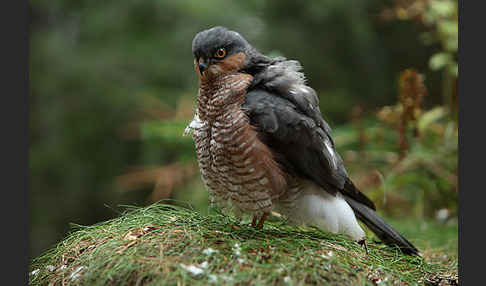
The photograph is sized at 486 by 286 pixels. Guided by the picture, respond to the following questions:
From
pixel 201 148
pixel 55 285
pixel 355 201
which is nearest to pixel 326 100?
pixel 355 201

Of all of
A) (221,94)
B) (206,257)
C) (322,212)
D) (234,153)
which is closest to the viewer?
(206,257)

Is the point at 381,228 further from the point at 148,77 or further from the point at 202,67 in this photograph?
the point at 148,77

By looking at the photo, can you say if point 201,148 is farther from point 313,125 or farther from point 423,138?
point 423,138

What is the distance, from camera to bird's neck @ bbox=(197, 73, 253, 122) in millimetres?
2715

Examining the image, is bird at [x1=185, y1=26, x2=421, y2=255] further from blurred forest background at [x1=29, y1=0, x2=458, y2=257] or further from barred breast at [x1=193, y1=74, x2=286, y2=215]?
blurred forest background at [x1=29, y1=0, x2=458, y2=257]

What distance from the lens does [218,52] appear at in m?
2.79

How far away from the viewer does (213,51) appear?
2.77 meters

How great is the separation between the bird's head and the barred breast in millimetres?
64

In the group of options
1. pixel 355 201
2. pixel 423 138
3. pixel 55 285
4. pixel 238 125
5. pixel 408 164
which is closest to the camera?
pixel 55 285

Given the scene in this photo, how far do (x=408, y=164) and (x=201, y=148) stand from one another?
221cm

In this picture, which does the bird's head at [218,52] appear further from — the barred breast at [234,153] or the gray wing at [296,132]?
the gray wing at [296,132]

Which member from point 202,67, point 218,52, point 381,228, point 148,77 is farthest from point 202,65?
point 148,77

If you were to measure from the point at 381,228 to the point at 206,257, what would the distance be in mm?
1275

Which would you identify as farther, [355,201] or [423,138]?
[423,138]
